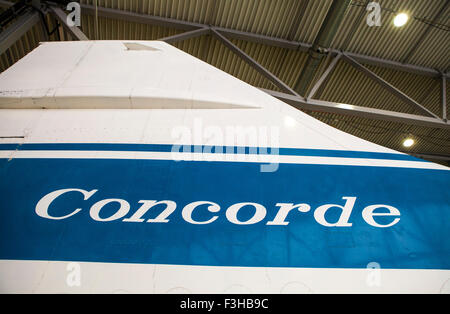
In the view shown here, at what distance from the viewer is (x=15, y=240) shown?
1.61 metres

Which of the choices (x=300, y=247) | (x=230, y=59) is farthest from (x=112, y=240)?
(x=230, y=59)

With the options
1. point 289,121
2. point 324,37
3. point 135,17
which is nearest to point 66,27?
point 135,17

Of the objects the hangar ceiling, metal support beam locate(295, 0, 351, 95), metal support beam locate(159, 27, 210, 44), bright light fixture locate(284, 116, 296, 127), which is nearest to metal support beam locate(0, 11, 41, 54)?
the hangar ceiling

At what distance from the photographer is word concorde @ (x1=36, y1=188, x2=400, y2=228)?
1.70 m

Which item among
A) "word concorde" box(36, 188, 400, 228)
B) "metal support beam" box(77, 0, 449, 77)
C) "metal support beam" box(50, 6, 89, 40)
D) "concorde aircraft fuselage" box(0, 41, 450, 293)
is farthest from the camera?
"metal support beam" box(77, 0, 449, 77)

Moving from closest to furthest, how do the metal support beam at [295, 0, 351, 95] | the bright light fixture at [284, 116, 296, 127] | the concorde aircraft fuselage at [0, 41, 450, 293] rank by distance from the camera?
the concorde aircraft fuselage at [0, 41, 450, 293] < the bright light fixture at [284, 116, 296, 127] < the metal support beam at [295, 0, 351, 95]

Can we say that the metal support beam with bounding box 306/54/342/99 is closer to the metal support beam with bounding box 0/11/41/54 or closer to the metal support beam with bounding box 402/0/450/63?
the metal support beam with bounding box 402/0/450/63

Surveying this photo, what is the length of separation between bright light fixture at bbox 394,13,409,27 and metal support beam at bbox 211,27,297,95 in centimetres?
311

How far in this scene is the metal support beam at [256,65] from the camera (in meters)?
5.91

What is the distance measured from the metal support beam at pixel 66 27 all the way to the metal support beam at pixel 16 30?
0.37m

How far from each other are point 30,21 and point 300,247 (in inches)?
258

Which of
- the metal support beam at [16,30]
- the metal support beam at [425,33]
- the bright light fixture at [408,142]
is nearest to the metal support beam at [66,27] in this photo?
the metal support beam at [16,30]

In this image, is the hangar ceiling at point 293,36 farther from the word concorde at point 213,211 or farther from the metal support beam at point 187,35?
the word concorde at point 213,211
